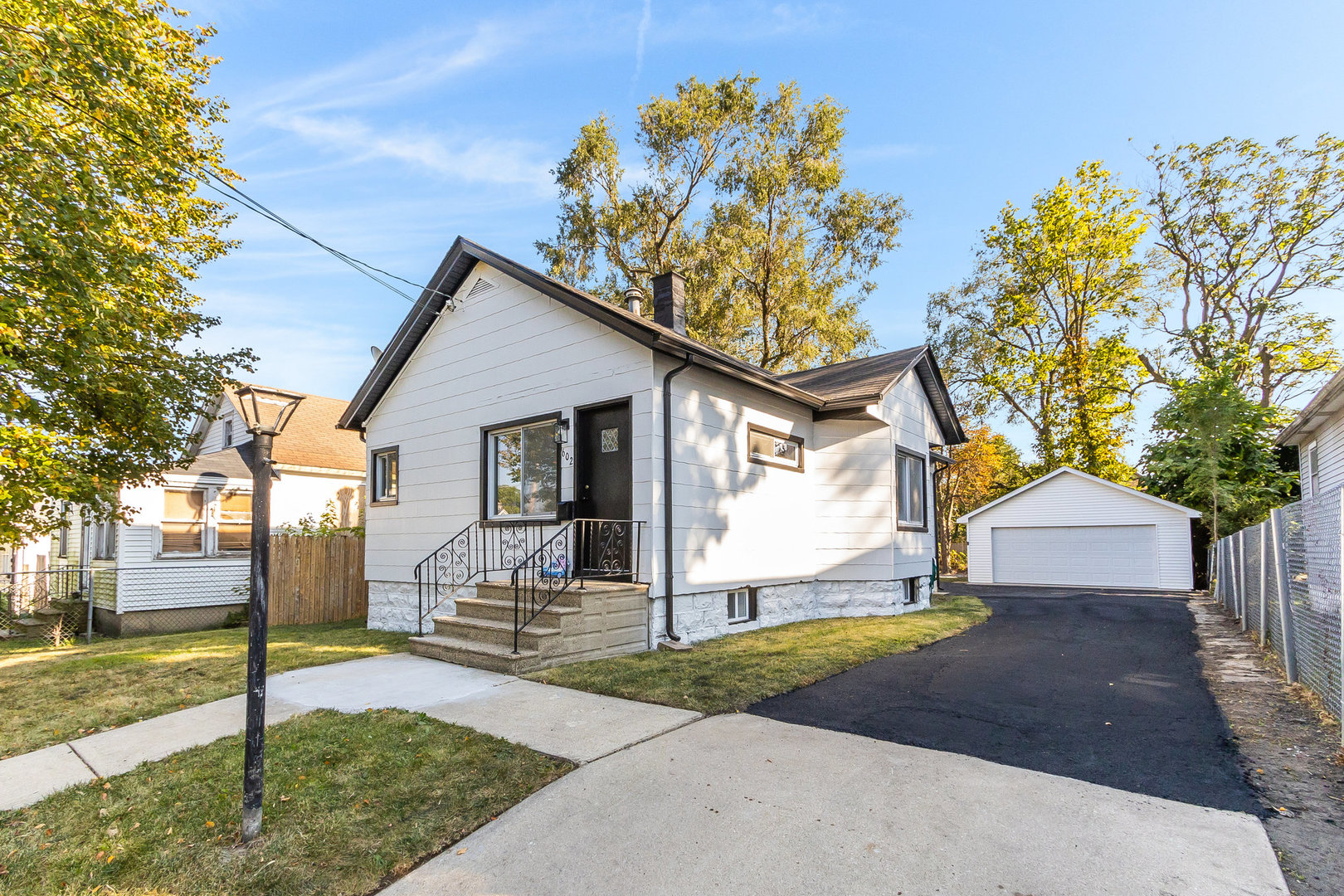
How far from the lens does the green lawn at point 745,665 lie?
227 inches

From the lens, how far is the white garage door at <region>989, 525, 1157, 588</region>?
794 inches

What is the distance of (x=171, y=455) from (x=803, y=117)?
20633 mm

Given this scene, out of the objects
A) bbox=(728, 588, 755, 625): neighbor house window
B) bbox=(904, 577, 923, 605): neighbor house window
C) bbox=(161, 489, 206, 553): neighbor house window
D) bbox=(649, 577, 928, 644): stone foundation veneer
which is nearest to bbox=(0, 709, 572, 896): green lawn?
bbox=(649, 577, 928, 644): stone foundation veneer

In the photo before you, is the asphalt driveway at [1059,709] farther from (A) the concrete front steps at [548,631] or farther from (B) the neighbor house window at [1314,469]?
(B) the neighbor house window at [1314,469]

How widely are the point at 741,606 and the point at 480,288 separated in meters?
6.41

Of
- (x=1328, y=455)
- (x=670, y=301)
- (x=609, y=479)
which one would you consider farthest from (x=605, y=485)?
(x=1328, y=455)

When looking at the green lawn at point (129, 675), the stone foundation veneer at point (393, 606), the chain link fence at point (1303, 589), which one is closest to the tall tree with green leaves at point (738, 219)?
the stone foundation veneer at point (393, 606)

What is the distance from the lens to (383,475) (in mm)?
12242

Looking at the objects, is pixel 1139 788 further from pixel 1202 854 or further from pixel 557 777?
pixel 557 777

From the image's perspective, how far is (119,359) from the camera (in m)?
8.12

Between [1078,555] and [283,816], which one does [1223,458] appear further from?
[283,816]

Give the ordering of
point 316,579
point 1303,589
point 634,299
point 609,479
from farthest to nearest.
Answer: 1. point 316,579
2. point 634,299
3. point 609,479
4. point 1303,589

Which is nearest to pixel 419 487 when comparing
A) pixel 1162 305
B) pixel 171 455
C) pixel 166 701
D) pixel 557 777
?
pixel 171 455

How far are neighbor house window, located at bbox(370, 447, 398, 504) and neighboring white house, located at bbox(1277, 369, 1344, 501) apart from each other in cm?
1520
